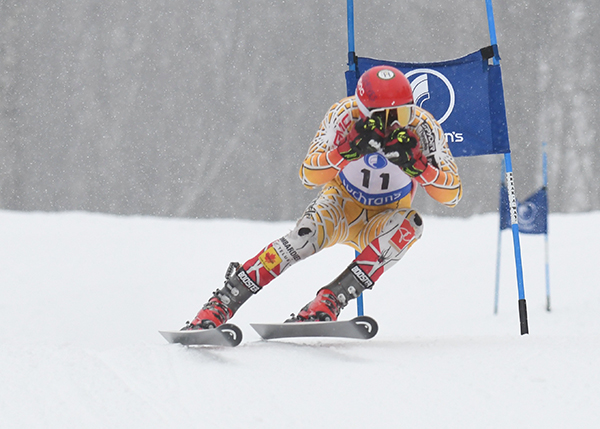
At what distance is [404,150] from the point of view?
322 centimetres

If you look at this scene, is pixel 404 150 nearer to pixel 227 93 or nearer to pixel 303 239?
pixel 303 239

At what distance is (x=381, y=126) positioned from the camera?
10.8 feet

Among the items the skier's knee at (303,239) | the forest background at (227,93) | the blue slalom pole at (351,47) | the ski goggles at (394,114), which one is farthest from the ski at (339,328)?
the forest background at (227,93)

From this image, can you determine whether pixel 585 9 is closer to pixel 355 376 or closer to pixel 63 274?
pixel 63 274

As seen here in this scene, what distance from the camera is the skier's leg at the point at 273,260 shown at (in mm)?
3309

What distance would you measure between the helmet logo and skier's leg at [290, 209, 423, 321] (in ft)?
2.16

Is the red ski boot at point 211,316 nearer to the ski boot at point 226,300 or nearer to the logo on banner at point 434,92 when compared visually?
the ski boot at point 226,300

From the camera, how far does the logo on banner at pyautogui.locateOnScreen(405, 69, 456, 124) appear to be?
4465 millimetres

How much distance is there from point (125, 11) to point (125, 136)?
13.7 ft

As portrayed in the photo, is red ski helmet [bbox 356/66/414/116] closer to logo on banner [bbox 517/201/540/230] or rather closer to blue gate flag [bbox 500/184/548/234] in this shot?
blue gate flag [bbox 500/184/548/234]

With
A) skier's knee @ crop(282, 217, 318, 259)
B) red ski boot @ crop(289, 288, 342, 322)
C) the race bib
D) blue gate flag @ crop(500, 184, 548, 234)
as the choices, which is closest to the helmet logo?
the race bib

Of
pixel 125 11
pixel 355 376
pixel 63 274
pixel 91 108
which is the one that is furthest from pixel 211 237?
pixel 125 11

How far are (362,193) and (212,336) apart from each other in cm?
116

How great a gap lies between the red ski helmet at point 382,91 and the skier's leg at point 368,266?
0.54 metres
